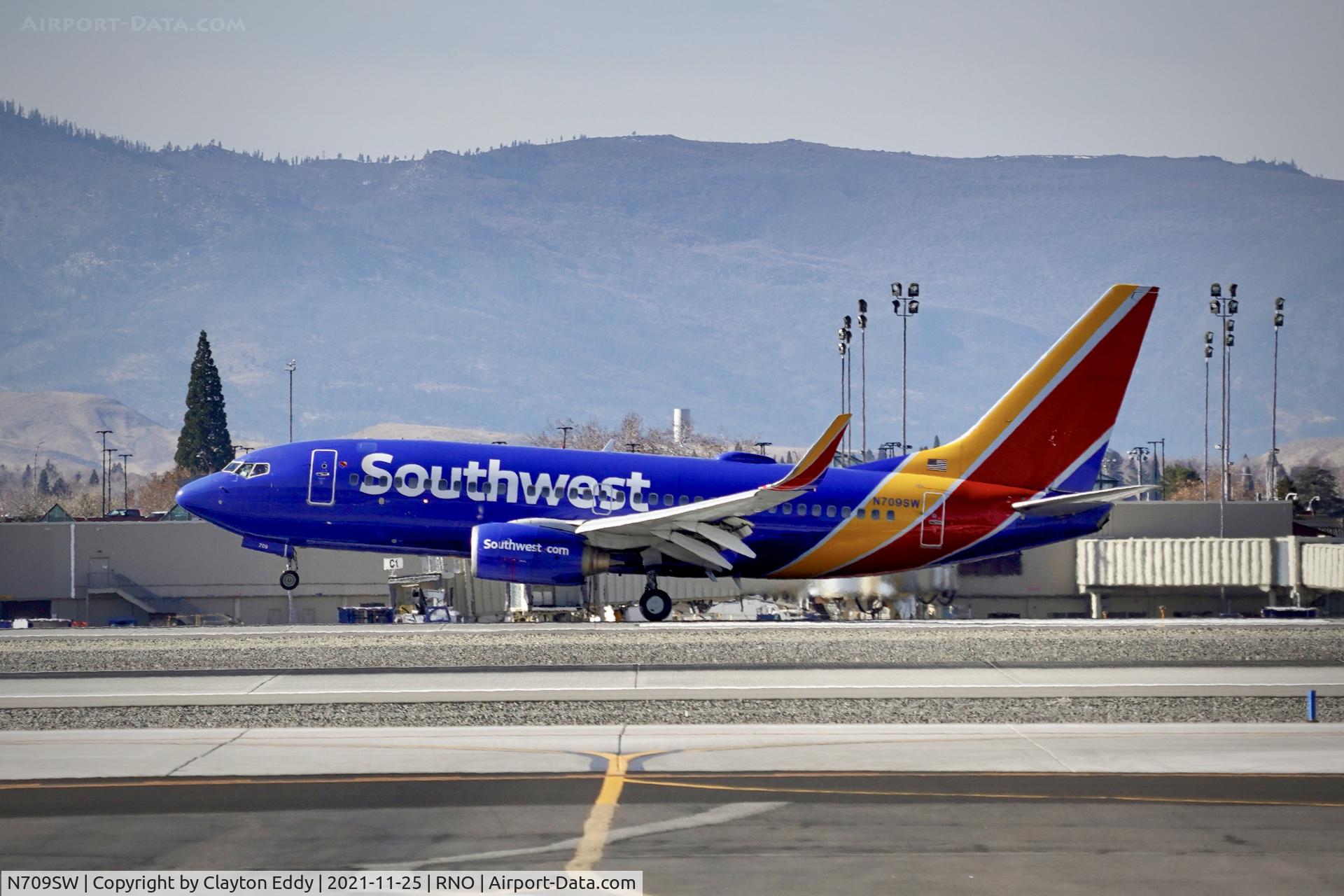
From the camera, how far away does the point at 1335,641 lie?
105 ft

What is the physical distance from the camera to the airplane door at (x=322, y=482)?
3684 centimetres

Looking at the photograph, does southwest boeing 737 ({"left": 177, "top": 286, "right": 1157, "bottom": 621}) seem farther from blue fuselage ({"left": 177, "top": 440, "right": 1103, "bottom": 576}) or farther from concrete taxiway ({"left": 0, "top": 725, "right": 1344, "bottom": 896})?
concrete taxiway ({"left": 0, "top": 725, "right": 1344, "bottom": 896})

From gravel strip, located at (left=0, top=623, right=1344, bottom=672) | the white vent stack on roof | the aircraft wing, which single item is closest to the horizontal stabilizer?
gravel strip, located at (left=0, top=623, right=1344, bottom=672)

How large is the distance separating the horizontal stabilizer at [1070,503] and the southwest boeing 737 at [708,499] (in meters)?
0.07

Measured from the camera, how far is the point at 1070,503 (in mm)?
37594

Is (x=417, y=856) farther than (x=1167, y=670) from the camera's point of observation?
No

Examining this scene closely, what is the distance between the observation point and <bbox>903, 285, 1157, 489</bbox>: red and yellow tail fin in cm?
3875

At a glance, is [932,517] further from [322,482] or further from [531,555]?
[322,482]

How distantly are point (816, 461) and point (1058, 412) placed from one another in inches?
323

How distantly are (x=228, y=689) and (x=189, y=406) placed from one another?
10460 centimetres

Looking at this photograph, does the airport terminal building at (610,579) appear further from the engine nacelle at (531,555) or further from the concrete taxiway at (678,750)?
the concrete taxiway at (678,750)

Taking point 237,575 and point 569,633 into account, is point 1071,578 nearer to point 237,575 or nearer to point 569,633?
point 569,633

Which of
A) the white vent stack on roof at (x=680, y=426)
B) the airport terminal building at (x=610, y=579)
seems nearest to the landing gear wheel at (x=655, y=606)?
the airport terminal building at (x=610, y=579)

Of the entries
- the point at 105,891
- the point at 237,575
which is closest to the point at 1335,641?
the point at 105,891
